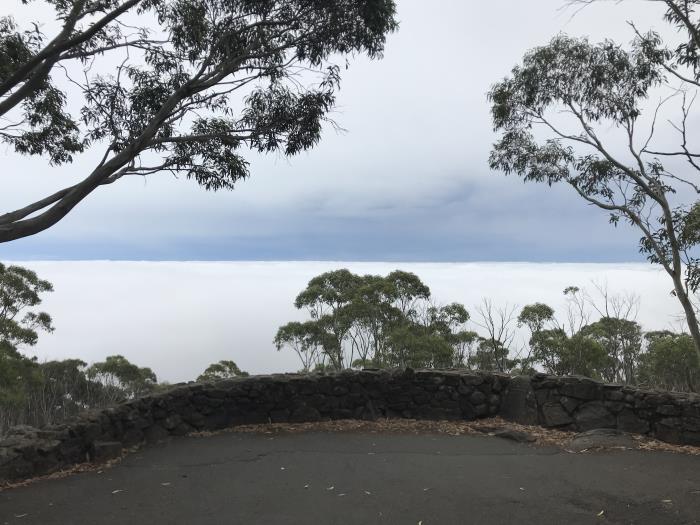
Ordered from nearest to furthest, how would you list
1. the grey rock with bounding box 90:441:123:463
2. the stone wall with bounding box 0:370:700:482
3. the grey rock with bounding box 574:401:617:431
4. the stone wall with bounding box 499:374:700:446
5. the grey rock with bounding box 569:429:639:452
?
the grey rock with bounding box 90:441:123:463
the stone wall with bounding box 0:370:700:482
the grey rock with bounding box 569:429:639:452
the stone wall with bounding box 499:374:700:446
the grey rock with bounding box 574:401:617:431

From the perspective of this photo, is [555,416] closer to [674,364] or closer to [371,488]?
[371,488]

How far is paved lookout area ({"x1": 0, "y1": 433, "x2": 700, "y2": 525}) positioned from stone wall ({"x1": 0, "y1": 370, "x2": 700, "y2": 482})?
1.99 ft

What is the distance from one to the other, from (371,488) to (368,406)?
3790 mm

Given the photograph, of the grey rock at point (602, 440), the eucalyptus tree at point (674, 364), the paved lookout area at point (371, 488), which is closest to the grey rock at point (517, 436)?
the paved lookout area at point (371, 488)

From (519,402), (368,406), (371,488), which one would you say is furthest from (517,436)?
(371,488)

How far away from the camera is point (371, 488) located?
5219mm

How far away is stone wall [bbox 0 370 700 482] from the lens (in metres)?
6.68

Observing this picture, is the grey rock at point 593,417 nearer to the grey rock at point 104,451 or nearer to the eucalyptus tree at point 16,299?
the grey rock at point 104,451

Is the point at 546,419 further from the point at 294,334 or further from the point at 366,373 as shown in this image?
the point at 294,334

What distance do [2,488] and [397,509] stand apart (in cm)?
425

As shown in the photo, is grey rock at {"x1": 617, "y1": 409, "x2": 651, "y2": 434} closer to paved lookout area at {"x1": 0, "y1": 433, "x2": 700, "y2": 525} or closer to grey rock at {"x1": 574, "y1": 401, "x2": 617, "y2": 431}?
grey rock at {"x1": 574, "y1": 401, "x2": 617, "y2": 431}

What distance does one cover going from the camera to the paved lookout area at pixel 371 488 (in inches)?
176

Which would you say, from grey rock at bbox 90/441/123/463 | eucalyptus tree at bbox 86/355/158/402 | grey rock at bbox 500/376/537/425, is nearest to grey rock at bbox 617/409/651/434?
grey rock at bbox 500/376/537/425

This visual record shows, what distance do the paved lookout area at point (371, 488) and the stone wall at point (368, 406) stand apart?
61 centimetres
